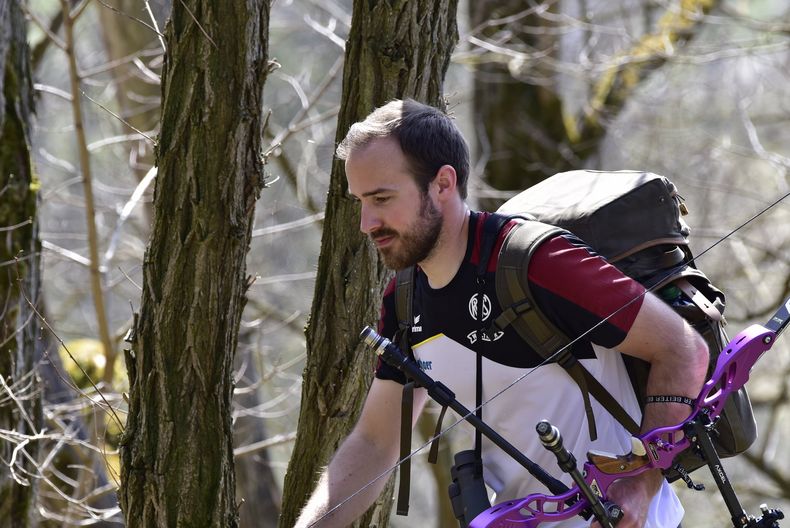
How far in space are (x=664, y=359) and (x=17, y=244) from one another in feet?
11.6

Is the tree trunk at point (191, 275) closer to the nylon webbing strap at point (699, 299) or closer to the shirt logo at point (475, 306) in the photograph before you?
the shirt logo at point (475, 306)

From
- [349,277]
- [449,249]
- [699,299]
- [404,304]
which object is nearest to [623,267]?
[699,299]

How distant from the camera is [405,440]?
105 inches

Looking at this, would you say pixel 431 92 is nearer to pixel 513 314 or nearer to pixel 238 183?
pixel 238 183

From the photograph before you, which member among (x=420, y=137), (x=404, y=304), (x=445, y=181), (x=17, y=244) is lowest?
(x=17, y=244)

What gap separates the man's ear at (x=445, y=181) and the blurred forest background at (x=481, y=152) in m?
2.60

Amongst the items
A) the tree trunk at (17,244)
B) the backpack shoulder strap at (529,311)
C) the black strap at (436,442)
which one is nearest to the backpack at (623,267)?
the backpack shoulder strap at (529,311)

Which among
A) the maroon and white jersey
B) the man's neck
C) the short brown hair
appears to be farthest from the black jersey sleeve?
the short brown hair

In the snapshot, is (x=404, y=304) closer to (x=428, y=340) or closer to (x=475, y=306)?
(x=428, y=340)

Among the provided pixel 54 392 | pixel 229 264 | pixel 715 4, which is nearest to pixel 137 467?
pixel 229 264

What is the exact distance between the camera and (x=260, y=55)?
316 centimetres

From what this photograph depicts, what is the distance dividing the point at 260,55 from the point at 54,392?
11.8 ft

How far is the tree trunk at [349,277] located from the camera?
345cm

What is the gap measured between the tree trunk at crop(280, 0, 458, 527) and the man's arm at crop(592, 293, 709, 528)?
129 centimetres
